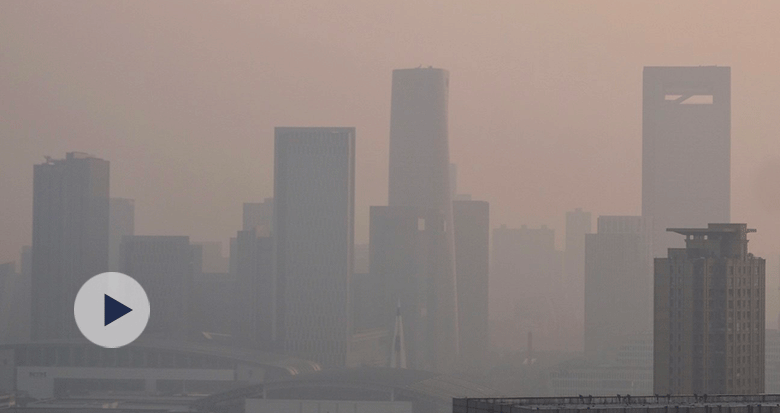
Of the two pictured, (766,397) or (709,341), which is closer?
(766,397)

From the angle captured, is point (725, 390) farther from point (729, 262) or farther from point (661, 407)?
point (661, 407)

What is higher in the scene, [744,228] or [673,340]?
[744,228]

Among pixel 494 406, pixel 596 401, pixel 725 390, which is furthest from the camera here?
pixel 725 390

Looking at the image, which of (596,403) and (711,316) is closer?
(596,403)

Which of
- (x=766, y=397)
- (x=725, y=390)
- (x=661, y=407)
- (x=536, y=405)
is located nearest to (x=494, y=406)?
(x=536, y=405)

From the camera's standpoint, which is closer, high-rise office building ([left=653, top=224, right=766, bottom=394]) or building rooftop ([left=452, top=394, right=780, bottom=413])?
building rooftop ([left=452, top=394, right=780, bottom=413])

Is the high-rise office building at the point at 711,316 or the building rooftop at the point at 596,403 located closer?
the building rooftop at the point at 596,403

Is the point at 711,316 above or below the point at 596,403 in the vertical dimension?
below

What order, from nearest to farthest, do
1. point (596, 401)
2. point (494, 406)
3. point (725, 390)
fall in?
point (494, 406)
point (596, 401)
point (725, 390)
